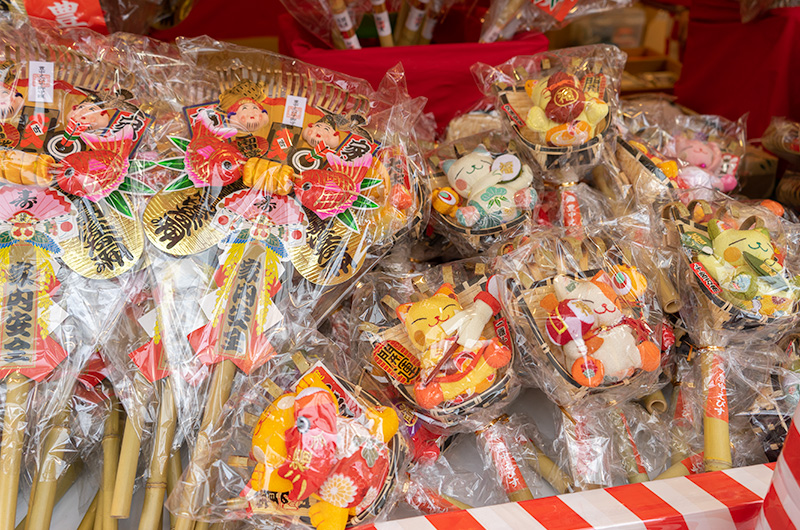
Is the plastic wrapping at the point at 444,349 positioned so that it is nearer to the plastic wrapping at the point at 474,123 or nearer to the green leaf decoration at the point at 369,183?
the green leaf decoration at the point at 369,183

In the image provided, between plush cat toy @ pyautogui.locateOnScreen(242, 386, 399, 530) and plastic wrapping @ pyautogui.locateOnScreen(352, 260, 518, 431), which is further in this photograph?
plastic wrapping @ pyautogui.locateOnScreen(352, 260, 518, 431)

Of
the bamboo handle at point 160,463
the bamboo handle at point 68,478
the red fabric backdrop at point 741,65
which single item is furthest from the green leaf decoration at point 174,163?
the red fabric backdrop at point 741,65

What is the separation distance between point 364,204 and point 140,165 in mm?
495

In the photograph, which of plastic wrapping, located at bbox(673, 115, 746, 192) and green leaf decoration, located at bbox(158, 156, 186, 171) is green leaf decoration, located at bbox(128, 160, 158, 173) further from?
plastic wrapping, located at bbox(673, 115, 746, 192)

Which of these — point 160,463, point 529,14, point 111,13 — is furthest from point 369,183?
point 111,13

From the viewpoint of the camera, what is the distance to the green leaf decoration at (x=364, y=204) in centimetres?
126

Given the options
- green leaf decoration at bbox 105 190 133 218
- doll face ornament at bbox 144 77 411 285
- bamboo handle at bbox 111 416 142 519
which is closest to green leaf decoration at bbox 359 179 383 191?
doll face ornament at bbox 144 77 411 285

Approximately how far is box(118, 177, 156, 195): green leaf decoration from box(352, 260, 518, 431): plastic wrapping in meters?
0.54

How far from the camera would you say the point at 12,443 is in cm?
111

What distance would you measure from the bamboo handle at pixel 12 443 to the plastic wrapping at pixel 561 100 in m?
1.27

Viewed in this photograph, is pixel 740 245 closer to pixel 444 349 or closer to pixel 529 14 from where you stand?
pixel 444 349

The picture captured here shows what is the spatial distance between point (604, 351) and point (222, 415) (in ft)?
2.52

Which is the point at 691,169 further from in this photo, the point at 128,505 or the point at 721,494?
the point at 128,505

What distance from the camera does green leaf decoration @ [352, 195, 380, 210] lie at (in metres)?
1.26
